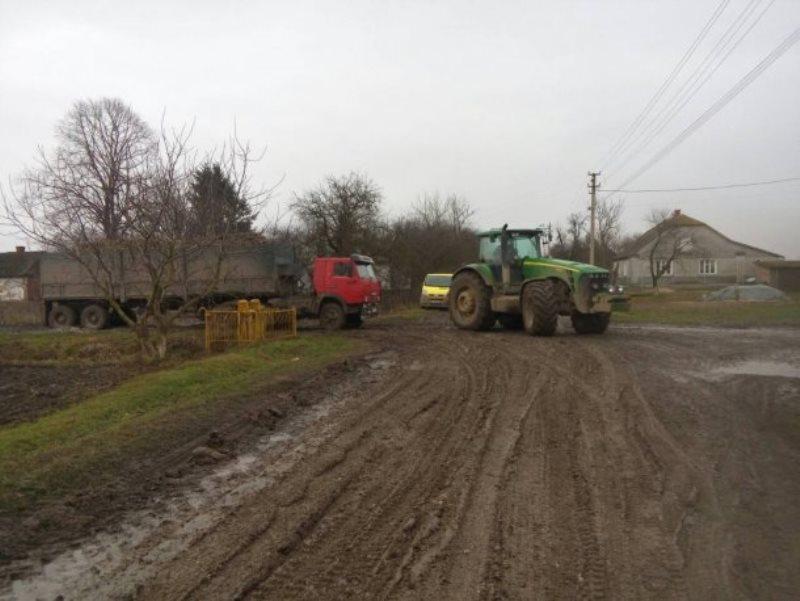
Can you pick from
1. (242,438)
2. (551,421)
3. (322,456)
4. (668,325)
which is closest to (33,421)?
(242,438)

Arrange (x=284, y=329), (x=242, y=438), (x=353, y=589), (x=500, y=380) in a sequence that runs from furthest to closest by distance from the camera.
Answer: (x=284, y=329) < (x=500, y=380) < (x=242, y=438) < (x=353, y=589)

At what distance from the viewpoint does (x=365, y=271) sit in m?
22.2

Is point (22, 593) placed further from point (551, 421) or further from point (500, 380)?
point (500, 380)

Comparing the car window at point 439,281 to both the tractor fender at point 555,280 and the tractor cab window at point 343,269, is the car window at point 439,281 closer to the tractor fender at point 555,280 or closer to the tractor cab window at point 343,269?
the tractor cab window at point 343,269

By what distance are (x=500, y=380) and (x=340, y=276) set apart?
11.6 meters

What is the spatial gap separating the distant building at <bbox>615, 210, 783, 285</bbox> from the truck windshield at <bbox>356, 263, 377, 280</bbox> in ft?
159

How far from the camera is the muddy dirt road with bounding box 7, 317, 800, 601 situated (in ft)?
12.7

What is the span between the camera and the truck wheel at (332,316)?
21438mm

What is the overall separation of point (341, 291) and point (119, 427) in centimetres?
1389

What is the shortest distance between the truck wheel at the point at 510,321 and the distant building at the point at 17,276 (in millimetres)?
36056

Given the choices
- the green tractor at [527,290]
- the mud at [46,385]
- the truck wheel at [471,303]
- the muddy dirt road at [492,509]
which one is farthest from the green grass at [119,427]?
the truck wheel at [471,303]

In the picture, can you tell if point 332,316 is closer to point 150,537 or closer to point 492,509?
point 492,509

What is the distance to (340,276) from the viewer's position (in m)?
21.4

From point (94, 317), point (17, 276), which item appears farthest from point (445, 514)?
point (17, 276)
